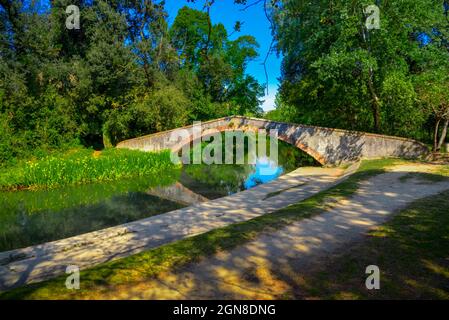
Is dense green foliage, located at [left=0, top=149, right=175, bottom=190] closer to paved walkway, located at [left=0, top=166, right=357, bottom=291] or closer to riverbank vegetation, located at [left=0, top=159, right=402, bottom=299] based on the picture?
paved walkway, located at [left=0, top=166, right=357, bottom=291]

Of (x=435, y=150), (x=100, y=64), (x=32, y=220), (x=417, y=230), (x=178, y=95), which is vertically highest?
(x=100, y=64)

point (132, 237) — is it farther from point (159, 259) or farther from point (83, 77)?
point (83, 77)

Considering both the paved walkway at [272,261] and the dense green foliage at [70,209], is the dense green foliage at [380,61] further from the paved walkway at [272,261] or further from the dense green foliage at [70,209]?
the dense green foliage at [70,209]

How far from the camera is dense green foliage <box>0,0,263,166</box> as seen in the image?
85.0 feet

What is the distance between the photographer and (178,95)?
31109 millimetres

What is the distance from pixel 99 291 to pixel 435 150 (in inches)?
793

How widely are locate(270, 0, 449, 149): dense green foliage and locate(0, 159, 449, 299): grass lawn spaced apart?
11847 mm

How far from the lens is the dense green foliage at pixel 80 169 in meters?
19.9

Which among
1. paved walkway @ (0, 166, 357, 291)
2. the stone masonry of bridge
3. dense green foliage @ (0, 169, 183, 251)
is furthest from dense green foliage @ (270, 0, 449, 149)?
dense green foliage @ (0, 169, 183, 251)

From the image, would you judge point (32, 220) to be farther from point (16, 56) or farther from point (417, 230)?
point (16, 56)

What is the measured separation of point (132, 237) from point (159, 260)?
4.30 m

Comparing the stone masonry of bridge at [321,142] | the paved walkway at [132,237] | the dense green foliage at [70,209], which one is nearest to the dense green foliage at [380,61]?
the stone masonry of bridge at [321,142]

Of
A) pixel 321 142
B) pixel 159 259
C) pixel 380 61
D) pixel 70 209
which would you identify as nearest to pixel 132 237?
pixel 159 259
